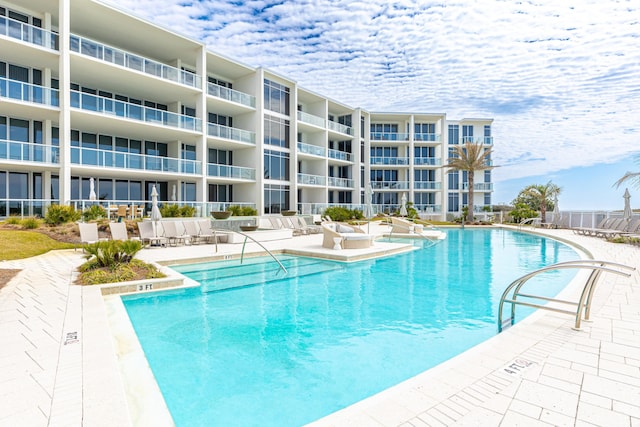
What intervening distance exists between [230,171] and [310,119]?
9774 mm

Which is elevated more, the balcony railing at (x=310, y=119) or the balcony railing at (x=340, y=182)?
the balcony railing at (x=310, y=119)

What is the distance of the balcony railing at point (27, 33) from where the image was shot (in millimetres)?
15416

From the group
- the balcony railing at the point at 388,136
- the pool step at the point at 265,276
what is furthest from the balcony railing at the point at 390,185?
the pool step at the point at 265,276

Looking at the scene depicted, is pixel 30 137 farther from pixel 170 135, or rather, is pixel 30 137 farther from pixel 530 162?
pixel 530 162

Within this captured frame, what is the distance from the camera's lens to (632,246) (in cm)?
1484

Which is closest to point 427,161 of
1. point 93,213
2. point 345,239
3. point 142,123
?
point 345,239

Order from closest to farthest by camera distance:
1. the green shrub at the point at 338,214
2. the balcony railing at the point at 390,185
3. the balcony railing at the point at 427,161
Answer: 1. the green shrub at the point at 338,214
2. the balcony railing at the point at 390,185
3. the balcony railing at the point at 427,161

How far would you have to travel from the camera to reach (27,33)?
1602 cm

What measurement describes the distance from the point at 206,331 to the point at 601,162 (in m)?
56.0

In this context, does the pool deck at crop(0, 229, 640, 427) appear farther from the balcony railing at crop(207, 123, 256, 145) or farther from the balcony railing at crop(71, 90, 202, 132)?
the balcony railing at crop(207, 123, 256, 145)

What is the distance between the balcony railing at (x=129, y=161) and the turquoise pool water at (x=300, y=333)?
11.7 meters

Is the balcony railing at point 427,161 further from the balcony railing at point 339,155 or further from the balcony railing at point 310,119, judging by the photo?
the balcony railing at point 310,119

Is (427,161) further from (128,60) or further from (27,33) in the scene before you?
(27,33)

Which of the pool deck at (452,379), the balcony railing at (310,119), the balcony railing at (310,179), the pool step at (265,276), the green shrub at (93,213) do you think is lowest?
the pool step at (265,276)
